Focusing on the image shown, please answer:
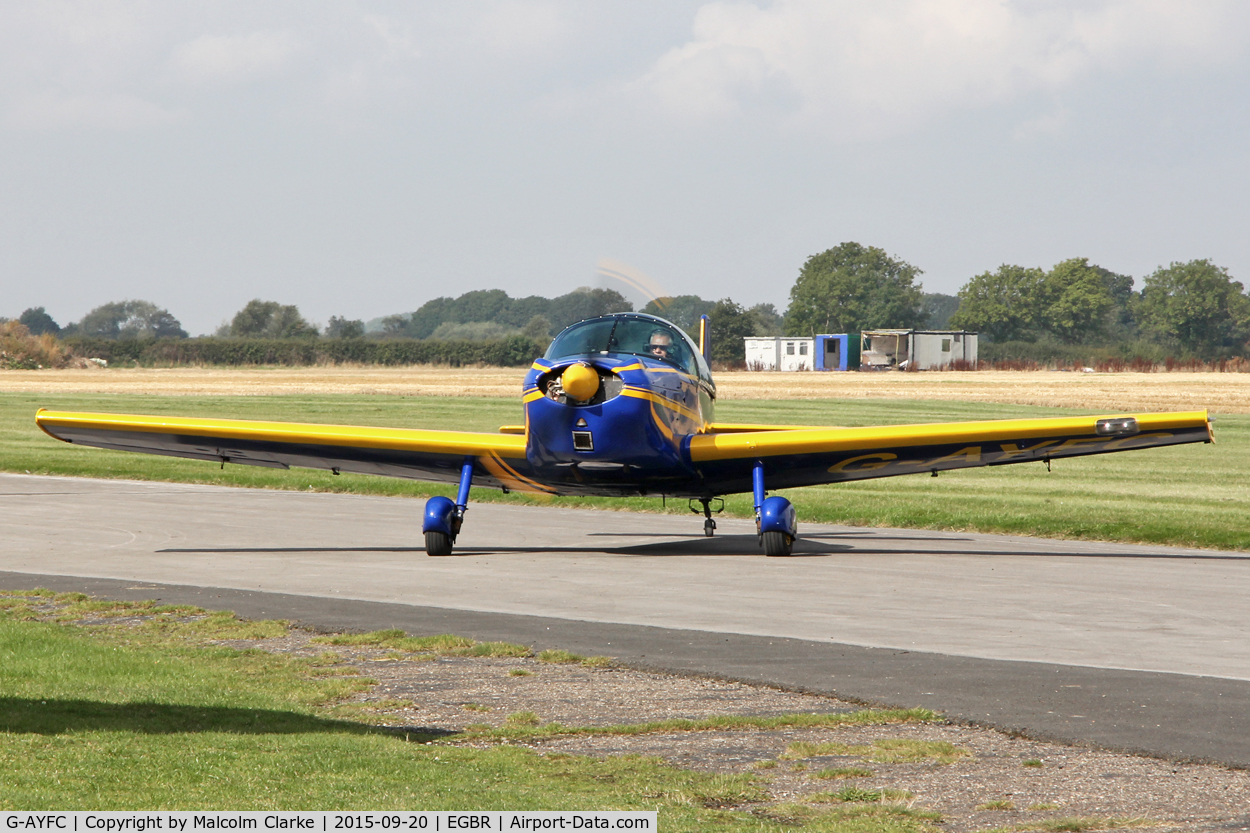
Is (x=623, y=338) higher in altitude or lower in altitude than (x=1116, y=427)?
higher

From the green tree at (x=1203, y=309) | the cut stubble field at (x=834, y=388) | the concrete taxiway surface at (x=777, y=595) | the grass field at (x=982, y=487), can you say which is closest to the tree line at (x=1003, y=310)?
the green tree at (x=1203, y=309)

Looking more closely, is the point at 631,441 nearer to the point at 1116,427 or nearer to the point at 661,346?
the point at 661,346

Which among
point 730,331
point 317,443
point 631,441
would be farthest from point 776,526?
point 730,331

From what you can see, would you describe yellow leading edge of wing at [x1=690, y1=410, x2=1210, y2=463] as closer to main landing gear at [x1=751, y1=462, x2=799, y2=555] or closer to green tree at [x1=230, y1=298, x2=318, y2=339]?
main landing gear at [x1=751, y1=462, x2=799, y2=555]

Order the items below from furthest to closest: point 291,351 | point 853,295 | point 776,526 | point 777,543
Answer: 1. point 853,295
2. point 291,351
3. point 777,543
4. point 776,526

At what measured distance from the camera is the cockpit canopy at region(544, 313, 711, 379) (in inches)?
591

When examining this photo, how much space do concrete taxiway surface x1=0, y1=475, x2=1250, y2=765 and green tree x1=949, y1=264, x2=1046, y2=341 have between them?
129 metres

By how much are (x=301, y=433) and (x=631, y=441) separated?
14.6ft

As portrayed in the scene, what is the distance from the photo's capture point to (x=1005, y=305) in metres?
143

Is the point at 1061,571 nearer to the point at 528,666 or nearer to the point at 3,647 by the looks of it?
the point at 528,666

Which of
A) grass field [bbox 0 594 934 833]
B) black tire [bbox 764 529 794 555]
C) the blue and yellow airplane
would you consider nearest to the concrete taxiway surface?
black tire [bbox 764 529 794 555]

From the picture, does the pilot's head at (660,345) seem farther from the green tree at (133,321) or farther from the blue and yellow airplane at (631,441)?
the green tree at (133,321)

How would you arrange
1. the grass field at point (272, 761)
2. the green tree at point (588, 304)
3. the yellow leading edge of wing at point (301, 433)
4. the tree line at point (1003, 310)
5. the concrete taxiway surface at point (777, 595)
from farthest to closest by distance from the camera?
1. the tree line at point (1003, 310)
2. the green tree at point (588, 304)
3. the yellow leading edge of wing at point (301, 433)
4. the concrete taxiway surface at point (777, 595)
5. the grass field at point (272, 761)

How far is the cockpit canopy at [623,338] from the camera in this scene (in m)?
15.0
